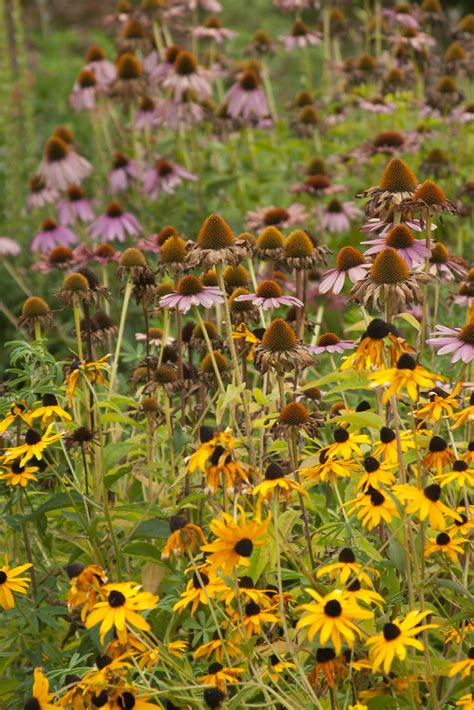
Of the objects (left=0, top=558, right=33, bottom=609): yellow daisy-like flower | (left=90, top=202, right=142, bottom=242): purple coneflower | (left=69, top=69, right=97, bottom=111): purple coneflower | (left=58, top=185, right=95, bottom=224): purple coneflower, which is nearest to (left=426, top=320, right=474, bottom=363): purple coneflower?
(left=0, top=558, right=33, bottom=609): yellow daisy-like flower

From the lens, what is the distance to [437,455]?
201cm

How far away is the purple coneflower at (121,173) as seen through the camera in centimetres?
520

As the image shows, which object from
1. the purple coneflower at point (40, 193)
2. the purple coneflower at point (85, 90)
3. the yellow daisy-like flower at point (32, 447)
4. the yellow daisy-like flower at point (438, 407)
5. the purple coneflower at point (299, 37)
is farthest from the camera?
the purple coneflower at point (299, 37)

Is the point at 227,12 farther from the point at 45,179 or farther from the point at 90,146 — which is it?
the point at 45,179

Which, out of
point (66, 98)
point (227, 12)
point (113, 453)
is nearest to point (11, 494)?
point (113, 453)

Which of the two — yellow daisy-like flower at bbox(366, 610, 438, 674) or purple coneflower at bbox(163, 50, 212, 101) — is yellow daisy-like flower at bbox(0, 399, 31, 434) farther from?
purple coneflower at bbox(163, 50, 212, 101)

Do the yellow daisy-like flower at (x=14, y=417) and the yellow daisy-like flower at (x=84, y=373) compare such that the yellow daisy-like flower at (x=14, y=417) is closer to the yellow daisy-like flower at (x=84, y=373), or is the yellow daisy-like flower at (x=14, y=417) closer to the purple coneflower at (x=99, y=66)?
the yellow daisy-like flower at (x=84, y=373)

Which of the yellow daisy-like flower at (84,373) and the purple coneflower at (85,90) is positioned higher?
the yellow daisy-like flower at (84,373)

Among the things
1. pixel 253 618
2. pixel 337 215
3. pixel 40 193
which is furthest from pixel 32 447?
pixel 40 193

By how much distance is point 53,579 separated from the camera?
2.55 meters

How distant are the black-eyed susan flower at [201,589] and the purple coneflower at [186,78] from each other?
124 inches

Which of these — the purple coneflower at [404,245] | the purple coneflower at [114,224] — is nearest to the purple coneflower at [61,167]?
the purple coneflower at [114,224]

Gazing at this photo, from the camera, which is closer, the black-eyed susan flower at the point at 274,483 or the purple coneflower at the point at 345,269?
the black-eyed susan flower at the point at 274,483

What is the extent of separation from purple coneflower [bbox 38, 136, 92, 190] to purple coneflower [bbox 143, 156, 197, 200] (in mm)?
274
